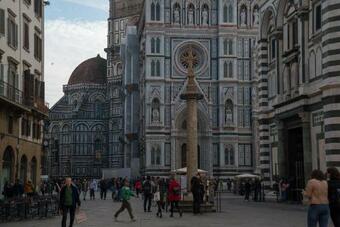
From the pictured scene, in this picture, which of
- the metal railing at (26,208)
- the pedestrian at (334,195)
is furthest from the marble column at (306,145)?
the pedestrian at (334,195)

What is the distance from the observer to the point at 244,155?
8581cm

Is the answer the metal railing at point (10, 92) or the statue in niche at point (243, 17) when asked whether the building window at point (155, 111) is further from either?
the metal railing at point (10, 92)

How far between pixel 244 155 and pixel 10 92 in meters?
52.2

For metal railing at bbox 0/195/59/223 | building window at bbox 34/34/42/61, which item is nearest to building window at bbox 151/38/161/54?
building window at bbox 34/34/42/61

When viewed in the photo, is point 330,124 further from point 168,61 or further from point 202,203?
point 168,61

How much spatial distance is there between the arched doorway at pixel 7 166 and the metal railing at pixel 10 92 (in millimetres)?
2747

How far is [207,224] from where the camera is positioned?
24.6 metres

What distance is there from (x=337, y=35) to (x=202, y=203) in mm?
10368

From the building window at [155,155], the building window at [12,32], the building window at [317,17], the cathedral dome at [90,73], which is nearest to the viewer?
the building window at [317,17]

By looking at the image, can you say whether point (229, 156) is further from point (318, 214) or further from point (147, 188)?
point (318, 214)

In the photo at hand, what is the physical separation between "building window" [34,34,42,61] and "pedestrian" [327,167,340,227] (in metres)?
32.4

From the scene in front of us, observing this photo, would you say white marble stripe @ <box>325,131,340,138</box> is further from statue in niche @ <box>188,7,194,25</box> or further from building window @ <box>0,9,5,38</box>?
statue in niche @ <box>188,7,194,25</box>

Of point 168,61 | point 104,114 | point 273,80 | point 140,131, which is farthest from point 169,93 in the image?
point 104,114

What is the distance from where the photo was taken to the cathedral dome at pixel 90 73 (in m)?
140
